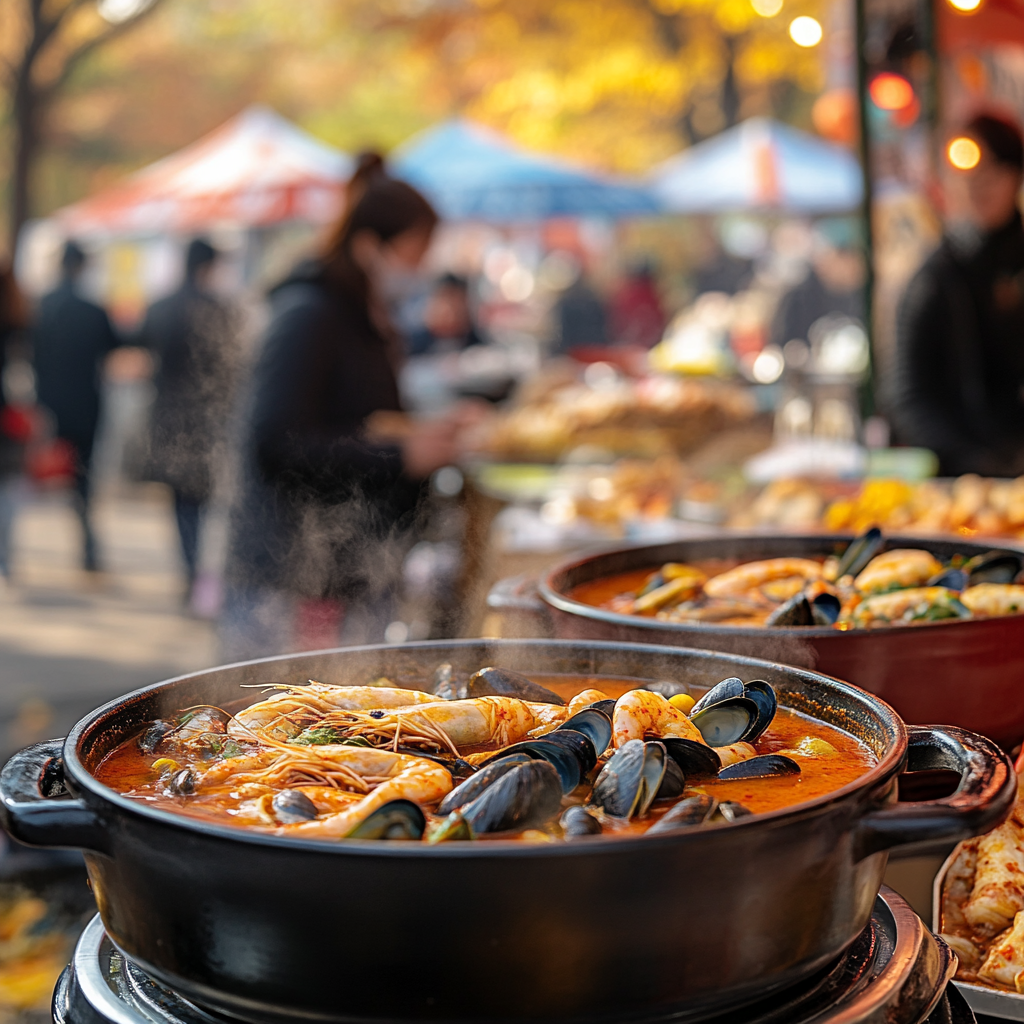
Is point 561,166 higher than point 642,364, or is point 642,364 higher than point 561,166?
point 561,166

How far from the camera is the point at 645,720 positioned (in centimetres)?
138

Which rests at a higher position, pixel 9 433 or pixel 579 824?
pixel 579 824

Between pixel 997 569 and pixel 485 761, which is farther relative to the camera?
pixel 997 569

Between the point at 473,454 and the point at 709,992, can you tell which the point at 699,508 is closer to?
the point at 473,454

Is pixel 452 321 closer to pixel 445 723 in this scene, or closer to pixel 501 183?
pixel 501 183

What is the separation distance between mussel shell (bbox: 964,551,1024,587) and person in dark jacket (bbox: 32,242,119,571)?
390 inches

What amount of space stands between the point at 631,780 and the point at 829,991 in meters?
0.27

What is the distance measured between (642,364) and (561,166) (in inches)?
143

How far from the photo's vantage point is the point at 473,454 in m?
6.47

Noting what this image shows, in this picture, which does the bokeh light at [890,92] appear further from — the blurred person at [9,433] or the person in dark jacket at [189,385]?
the blurred person at [9,433]

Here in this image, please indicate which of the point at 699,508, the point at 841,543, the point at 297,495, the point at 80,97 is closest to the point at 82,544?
the point at 297,495

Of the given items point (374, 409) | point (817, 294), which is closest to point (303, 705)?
point (374, 409)

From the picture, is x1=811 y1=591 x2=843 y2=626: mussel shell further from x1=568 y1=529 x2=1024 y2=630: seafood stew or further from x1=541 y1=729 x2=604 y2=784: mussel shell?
x1=541 y1=729 x2=604 y2=784: mussel shell

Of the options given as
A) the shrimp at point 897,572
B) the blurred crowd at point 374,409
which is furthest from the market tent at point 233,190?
the shrimp at point 897,572
